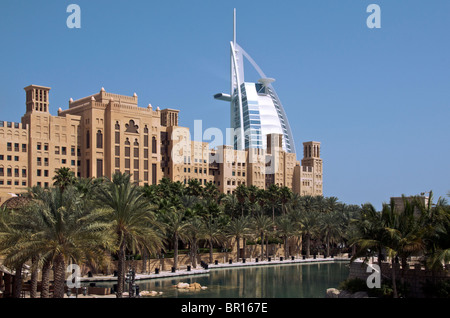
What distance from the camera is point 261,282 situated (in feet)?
167

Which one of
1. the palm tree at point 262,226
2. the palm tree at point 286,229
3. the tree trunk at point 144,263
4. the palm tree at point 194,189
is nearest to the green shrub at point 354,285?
the tree trunk at point 144,263

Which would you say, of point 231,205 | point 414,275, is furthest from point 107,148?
point 414,275

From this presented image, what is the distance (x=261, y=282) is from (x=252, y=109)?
422 ft

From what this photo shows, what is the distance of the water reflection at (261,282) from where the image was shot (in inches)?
1687

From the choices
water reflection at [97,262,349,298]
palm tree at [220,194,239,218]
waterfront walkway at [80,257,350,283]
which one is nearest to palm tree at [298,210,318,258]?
waterfront walkway at [80,257,350,283]

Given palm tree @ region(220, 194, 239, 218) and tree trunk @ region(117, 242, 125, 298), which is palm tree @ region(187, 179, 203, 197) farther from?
tree trunk @ region(117, 242, 125, 298)

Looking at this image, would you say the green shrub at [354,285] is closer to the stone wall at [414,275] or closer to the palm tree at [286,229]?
the stone wall at [414,275]

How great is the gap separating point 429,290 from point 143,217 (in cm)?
1675

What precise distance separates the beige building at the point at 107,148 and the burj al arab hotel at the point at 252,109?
55.7 metres

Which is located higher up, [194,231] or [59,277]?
[59,277]

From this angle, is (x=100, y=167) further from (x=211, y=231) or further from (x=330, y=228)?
(x=330, y=228)

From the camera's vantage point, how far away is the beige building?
8500 cm

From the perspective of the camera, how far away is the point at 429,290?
30922 millimetres

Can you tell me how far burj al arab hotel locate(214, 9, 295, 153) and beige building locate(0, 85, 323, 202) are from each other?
55664mm
